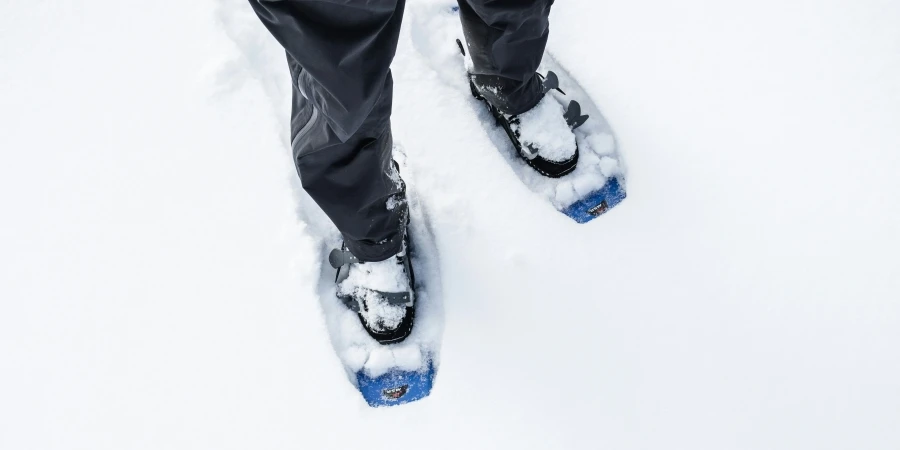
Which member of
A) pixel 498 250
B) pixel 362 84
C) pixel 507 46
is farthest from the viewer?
pixel 498 250

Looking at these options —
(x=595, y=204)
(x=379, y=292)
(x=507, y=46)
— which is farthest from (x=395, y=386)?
(x=507, y=46)

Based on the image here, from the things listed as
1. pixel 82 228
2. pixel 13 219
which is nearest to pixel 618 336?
pixel 82 228

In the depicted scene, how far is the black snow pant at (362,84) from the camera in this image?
0.71m

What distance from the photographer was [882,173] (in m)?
1.32

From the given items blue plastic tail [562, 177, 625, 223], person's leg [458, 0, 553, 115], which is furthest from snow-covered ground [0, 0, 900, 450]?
person's leg [458, 0, 553, 115]

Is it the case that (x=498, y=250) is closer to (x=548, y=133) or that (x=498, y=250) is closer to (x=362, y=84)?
(x=548, y=133)

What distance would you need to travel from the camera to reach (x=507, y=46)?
1.17 metres

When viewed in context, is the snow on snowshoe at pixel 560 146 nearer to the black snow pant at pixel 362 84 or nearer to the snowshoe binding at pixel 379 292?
the black snow pant at pixel 362 84

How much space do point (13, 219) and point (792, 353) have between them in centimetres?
183

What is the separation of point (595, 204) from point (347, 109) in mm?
743

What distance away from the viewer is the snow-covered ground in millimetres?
1220

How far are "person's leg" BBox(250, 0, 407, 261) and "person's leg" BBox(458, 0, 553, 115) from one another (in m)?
0.30

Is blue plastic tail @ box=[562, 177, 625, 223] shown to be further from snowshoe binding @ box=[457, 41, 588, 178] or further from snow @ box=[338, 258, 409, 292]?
snow @ box=[338, 258, 409, 292]

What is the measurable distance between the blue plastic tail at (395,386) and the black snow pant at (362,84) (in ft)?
0.84
